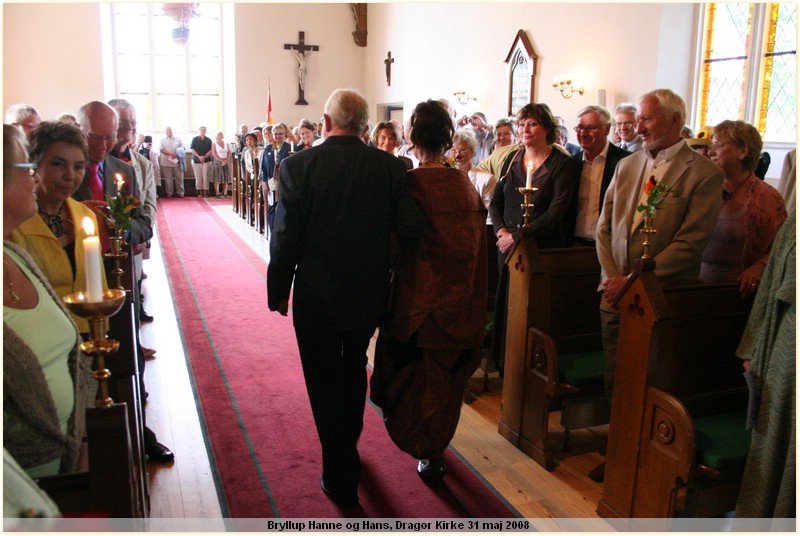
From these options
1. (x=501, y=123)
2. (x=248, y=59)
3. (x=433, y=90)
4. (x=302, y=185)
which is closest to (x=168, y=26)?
(x=248, y=59)

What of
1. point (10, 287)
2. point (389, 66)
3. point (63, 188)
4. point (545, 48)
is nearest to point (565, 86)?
point (545, 48)

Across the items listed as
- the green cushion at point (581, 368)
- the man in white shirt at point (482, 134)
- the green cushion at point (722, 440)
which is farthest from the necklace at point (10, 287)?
the man in white shirt at point (482, 134)

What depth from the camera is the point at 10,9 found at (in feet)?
42.4

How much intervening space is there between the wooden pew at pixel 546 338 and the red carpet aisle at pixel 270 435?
0.40 m

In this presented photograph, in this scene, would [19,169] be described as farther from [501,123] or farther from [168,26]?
[168,26]

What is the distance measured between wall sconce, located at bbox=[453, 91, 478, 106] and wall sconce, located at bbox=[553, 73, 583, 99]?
2.47m

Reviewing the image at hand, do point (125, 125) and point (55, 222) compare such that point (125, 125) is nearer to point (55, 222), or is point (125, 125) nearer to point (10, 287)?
point (55, 222)

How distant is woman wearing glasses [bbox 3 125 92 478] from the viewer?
1389 millimetres

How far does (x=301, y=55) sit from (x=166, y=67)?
128 inches

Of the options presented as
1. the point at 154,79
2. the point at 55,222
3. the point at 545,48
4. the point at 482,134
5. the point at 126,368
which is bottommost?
the point at 126,368

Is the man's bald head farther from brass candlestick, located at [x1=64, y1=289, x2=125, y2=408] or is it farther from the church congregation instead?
brass candlestick, located at [x1=64, y1=289, x2=125, y2=408]

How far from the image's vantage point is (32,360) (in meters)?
1.40

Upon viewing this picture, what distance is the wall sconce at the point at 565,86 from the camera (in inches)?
340

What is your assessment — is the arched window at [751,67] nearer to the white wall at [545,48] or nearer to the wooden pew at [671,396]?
the white wall at [545,48]
